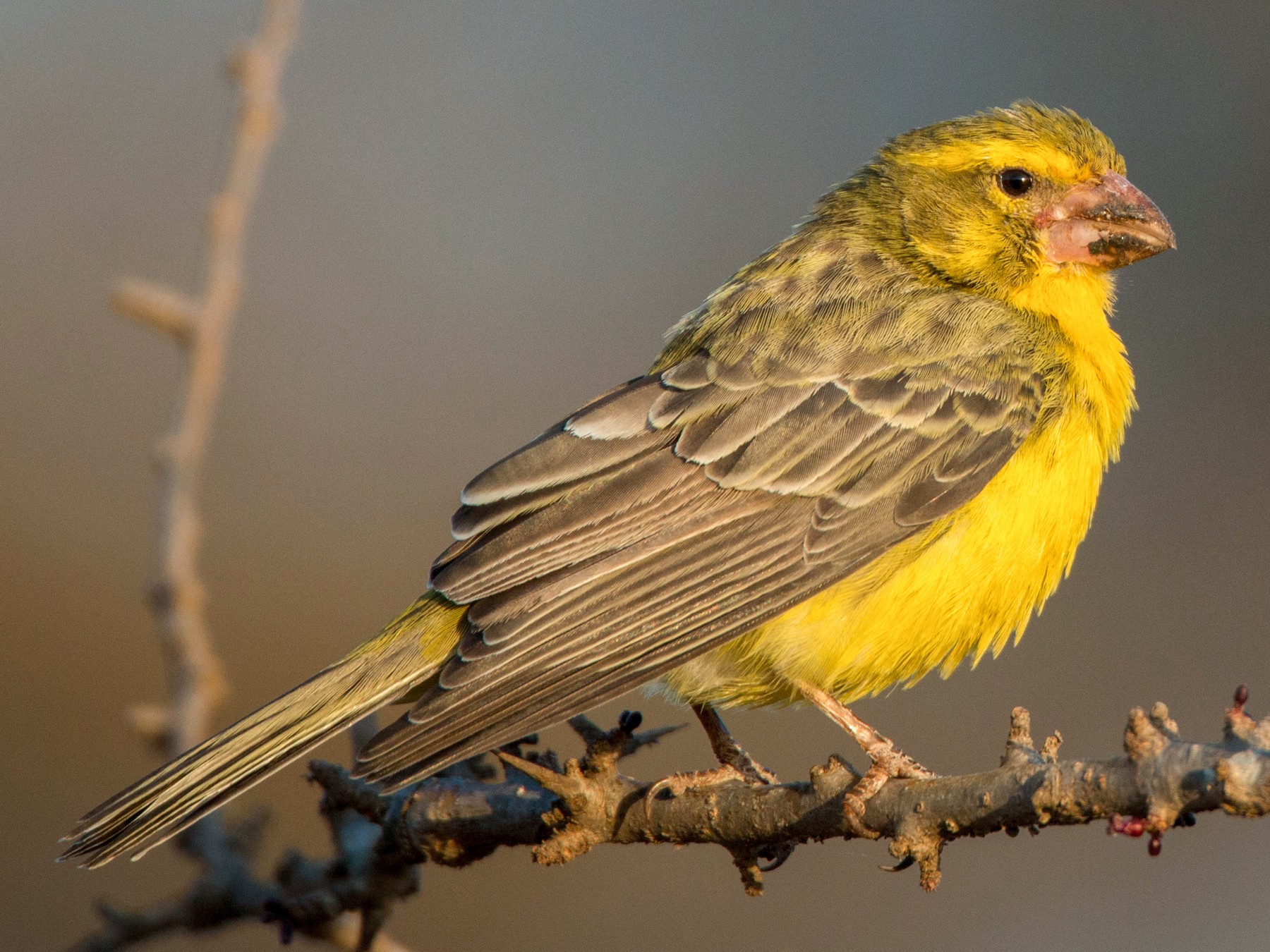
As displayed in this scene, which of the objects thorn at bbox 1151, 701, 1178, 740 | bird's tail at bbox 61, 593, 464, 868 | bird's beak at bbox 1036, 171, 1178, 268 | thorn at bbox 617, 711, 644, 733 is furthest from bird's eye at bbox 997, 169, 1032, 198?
thorn at bbox 1151, 701, 1178, 740

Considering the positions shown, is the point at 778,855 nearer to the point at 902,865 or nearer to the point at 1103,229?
the point at 902,865

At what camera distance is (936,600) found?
4.51 m

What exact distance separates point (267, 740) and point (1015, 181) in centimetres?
343

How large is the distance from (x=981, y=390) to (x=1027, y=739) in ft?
6.69

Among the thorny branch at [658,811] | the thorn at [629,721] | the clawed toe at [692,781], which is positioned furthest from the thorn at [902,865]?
the thorn at [629,721]

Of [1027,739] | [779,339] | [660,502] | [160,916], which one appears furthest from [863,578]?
[160,916]

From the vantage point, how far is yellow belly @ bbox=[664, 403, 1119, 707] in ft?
14.7

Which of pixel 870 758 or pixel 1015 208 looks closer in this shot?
pixel 870 758

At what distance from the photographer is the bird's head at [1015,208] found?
5387mm

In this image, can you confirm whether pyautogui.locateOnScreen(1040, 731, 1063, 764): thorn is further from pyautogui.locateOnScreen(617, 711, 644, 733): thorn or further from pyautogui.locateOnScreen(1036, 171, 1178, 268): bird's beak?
pyautogui.locateOnScreen(1036, 171, 1178, 268): bird's beak

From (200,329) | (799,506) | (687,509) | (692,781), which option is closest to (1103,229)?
(799,506)

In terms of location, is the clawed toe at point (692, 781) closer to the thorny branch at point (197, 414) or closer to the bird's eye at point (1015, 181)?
the thorny branch at point (197, 414)

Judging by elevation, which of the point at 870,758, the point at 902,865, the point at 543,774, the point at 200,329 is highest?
the point at 200,329

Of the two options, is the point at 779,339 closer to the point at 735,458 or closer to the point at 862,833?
the point at 735,458
